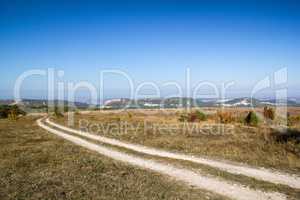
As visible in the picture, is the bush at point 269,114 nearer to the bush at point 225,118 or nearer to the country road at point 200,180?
the bush at point 225,118

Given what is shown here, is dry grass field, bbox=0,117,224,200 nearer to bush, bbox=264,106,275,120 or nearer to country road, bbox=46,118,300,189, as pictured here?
country road, bbox=46,118,300,189

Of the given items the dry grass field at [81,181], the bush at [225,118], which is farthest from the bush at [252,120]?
the dry grass field at [81,181]

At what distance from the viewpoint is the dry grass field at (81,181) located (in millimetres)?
10648

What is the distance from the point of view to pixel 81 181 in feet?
40.7

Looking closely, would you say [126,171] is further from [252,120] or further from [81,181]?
[252,120]

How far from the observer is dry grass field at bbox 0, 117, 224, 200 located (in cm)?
1065

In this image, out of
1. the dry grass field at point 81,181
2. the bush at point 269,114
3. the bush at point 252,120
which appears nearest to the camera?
the dry grass field at point 81,181

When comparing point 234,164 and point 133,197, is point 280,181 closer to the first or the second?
point 234,164

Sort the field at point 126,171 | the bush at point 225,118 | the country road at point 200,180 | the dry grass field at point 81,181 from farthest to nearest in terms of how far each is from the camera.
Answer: the bush at point 225,118
the field at point 126,171
the dry grass field at point 81,181
the country road at point 200,180

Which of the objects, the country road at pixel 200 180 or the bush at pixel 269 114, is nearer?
the country road at pixel 200 180

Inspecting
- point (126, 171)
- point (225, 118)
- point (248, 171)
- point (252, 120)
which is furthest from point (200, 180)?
point (225, 118)

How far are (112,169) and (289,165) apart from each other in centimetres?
915

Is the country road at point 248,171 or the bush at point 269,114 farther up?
the bush at point 269,114

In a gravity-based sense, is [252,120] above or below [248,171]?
above
